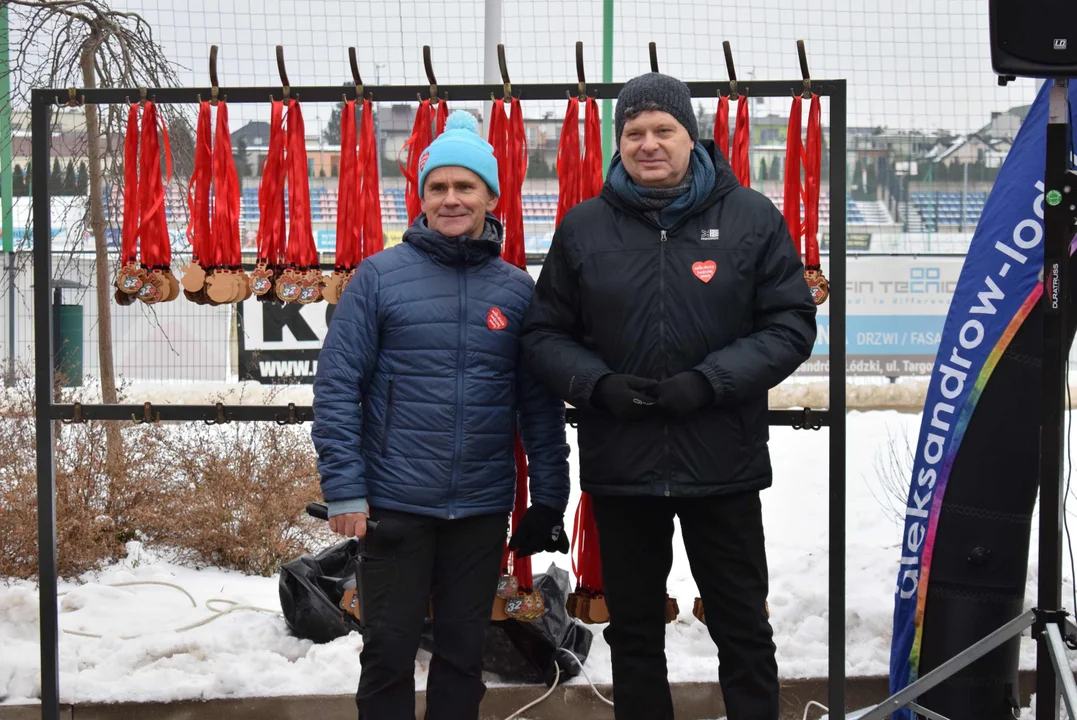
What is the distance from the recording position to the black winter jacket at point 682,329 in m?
2.46

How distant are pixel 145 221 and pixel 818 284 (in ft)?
6.42

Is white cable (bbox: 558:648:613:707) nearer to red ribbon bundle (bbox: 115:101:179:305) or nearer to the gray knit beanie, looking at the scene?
red ribbon bundle (bbox: 115:101:179:305)

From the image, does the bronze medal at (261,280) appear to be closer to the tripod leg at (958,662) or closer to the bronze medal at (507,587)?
the bronze medal at (507,587)

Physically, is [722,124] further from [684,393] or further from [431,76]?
[684,393]

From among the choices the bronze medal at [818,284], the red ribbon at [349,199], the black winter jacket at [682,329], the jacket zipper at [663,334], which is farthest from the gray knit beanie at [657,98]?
the red ribbon at [349,199]

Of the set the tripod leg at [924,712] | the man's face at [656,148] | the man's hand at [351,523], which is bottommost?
the tripod leg at [924,712]

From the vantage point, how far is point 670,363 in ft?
8.11

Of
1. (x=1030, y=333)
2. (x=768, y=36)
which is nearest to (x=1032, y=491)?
(x=1030, y=333)

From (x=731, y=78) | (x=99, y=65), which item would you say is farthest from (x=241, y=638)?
(x=99, y=65)

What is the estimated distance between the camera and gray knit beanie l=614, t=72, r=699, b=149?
2.52 m

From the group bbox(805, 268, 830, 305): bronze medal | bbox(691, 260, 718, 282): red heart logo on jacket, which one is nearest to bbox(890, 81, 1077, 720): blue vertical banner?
bbox(805, 268, 830, 305): bronze medal

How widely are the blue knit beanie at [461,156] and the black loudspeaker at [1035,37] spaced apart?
121 cm

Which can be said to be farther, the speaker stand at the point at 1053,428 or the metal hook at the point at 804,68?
the metal hook at the point at 804,68

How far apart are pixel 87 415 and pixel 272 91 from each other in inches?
43.7
